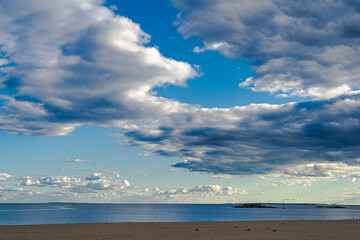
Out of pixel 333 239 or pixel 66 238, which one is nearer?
pixel 333 239

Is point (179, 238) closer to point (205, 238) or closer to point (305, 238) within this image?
point (205, 238)

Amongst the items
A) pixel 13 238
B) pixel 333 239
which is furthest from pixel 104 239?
pixel 333 239

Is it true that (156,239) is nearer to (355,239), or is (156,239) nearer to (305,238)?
(305,238)

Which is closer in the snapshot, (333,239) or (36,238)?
(333,239)

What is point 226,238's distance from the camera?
3656cm

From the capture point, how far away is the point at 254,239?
3541cm

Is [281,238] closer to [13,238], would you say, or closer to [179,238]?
[179,238]

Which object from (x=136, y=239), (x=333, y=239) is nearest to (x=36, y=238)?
(x=136, y=239)

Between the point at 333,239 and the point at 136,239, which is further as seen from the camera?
the point at 136,239

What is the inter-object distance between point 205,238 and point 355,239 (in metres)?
15.5

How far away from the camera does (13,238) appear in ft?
129

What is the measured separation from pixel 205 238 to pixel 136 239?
7559 millimetres

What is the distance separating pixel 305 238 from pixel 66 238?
2604 centimetres

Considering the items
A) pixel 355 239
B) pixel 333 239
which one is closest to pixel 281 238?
pixel 333 239
